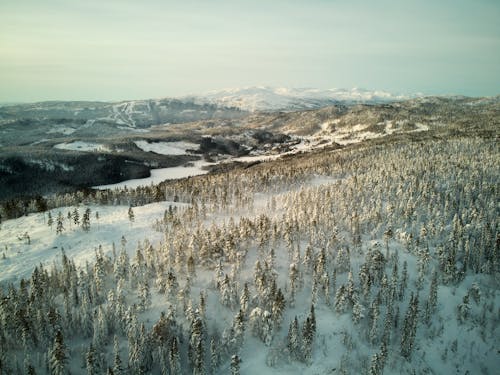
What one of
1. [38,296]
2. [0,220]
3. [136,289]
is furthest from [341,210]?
[0,220]

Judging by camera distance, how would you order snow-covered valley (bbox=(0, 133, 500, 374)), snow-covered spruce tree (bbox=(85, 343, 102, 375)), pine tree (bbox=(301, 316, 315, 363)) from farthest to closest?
pine tree (bbox=(301, 316, 315, 363)), snow-covered valley (bbox=(0, 133, 500, 374)), snow-covered spruce tree (bbox=(85, 343, 102, 375))

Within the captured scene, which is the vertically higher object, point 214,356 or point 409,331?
point 214,356

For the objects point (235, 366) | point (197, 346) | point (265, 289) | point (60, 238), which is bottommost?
point (235, 366)

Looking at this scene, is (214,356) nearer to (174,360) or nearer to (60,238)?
(174,360)

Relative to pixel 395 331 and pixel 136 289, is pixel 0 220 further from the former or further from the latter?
pixel 395 331

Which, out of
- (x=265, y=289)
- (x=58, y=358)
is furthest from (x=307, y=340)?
(x=58, y=358)

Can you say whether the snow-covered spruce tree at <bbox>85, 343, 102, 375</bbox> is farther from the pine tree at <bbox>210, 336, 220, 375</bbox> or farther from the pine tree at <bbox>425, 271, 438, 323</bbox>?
the pine tree at <bbox>425, 271, 438, 323</bbox>

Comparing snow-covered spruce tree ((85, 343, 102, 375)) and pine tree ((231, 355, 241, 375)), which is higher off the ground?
snow-covered spruce tree ((85, 343, 102, 375))

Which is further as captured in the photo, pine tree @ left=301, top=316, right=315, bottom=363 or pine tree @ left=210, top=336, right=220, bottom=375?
pine tree @ left=301, top=316, right=315, bottom=363

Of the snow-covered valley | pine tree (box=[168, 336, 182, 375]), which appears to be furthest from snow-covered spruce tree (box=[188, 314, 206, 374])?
pine tree (box=[168, 336, 182, 375])

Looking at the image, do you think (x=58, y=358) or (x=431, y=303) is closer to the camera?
(x=58, y=358)

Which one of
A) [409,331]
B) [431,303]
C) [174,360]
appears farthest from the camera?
[431,303]
